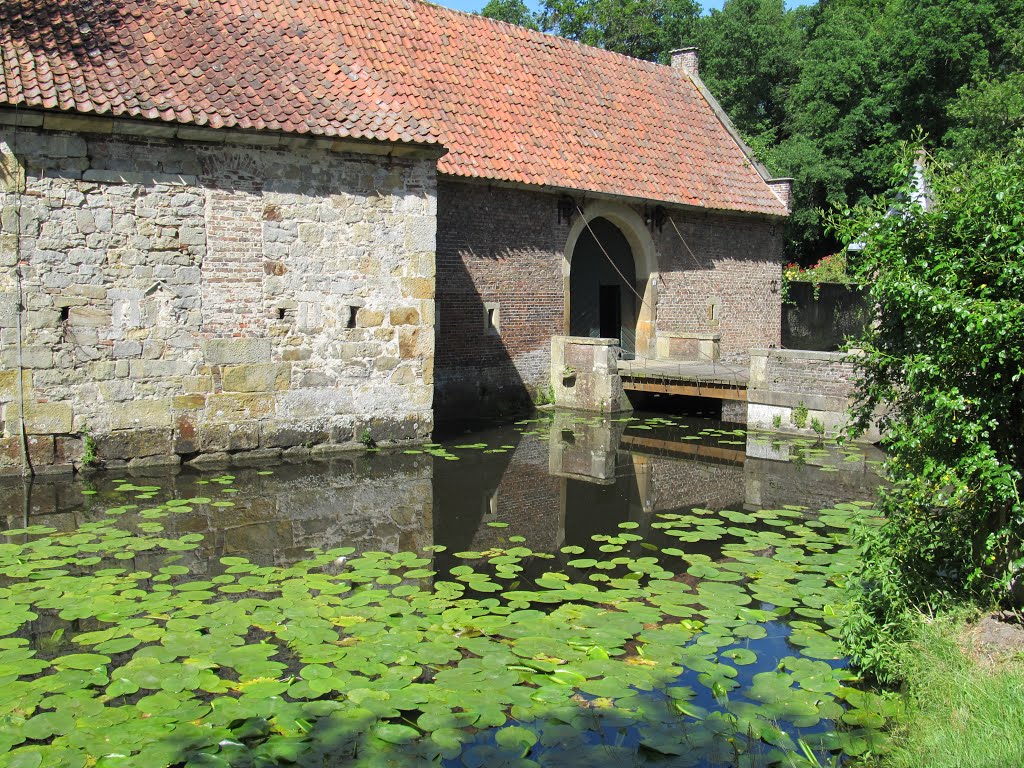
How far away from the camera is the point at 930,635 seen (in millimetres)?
5082

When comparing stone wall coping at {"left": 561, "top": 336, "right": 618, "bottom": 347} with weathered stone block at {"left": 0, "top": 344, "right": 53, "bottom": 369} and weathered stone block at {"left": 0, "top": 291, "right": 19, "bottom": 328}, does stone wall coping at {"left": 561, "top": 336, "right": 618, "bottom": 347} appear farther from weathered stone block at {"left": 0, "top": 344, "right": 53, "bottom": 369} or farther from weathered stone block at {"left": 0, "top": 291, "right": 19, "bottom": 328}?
weathered stone block at {"left": 0, "top": 291, "right": 19, "bottom": 328}

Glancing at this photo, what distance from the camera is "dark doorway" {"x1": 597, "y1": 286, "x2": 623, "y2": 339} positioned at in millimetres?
20750

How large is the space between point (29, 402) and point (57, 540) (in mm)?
3451

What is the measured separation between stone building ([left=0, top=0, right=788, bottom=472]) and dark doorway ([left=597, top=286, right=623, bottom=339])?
3.72m

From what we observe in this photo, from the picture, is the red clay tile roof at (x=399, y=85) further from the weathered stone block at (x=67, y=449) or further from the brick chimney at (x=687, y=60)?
the weathered stone block at (x=67, y=449)

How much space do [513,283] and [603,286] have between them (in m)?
3.51

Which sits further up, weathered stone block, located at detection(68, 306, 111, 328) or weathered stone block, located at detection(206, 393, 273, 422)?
weathered stone block, located at detection(68, 306, 111, 328)

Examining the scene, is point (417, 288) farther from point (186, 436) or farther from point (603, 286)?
point (603, 286)

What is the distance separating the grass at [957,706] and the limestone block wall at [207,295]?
29.0 feet

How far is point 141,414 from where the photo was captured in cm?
1138

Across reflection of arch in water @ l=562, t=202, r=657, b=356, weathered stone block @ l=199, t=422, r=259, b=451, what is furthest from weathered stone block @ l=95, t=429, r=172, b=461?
reflection of arch in water @ l=562, t=202, r=657, b=356

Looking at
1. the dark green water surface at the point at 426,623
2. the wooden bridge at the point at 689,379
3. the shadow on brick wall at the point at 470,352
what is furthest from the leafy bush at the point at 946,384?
the shadow on brick wall at the point at 470,352

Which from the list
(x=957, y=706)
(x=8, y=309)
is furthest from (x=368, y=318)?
(x=957, y=706)

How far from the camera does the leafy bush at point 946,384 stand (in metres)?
5.01
